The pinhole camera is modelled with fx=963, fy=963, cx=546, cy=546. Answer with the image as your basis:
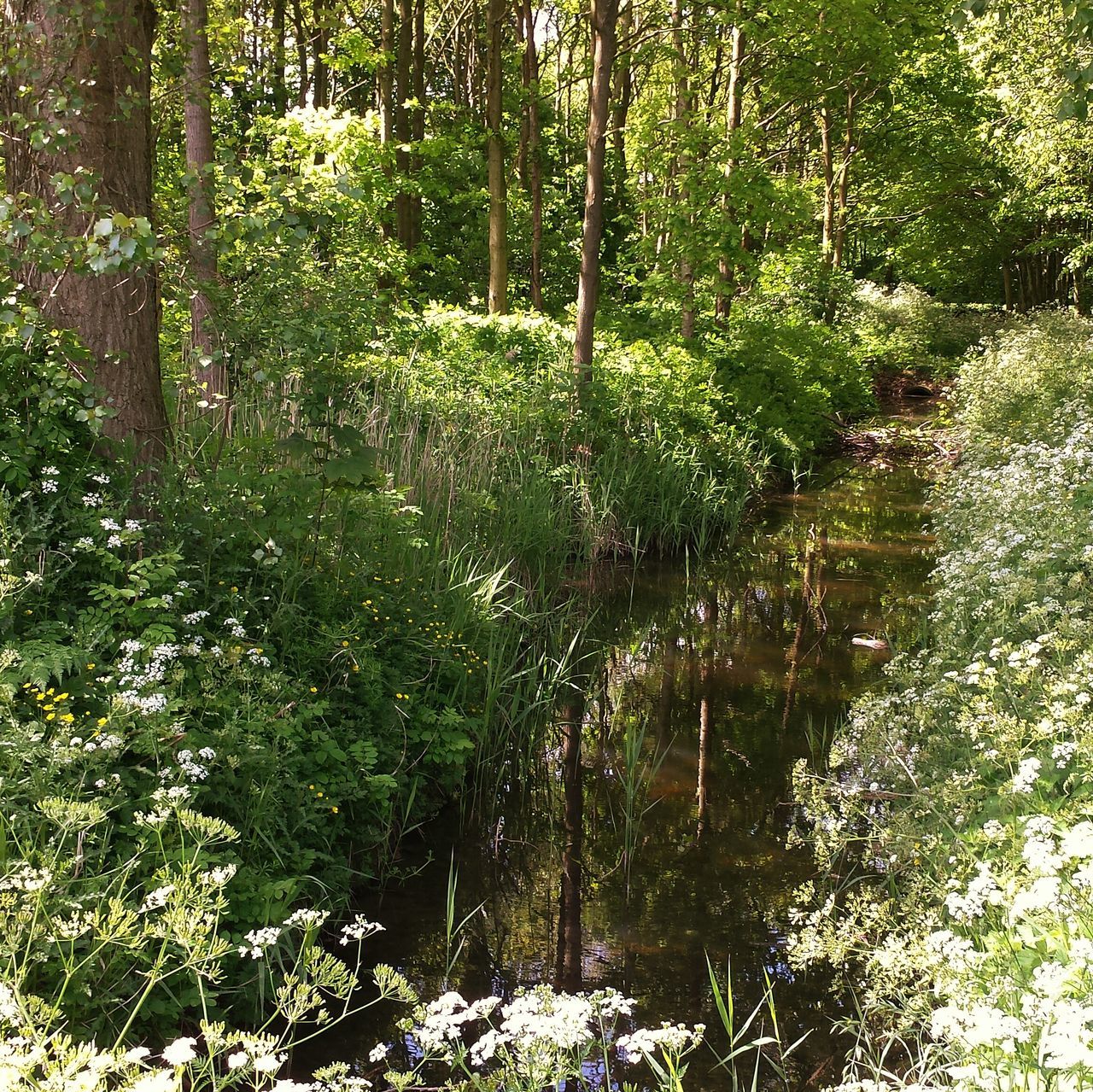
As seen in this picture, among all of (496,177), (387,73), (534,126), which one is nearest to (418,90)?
(387,73)

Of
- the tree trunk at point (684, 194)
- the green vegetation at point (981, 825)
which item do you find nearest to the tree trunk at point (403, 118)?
the tree trunk at point (684, 194)

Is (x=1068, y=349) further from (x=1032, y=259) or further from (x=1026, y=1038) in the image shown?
(x=1032, y=259)

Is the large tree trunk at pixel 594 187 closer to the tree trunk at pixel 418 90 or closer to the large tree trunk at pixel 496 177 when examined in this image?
the large tree trunk at pixel 496 177

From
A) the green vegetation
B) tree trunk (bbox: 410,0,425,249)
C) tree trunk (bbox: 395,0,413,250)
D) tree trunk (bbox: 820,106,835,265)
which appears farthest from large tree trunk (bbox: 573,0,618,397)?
tree trunk (bbox: 820,106,835,265)

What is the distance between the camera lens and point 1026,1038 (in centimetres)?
186

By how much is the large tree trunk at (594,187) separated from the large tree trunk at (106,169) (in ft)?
21.0

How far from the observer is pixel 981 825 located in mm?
3561

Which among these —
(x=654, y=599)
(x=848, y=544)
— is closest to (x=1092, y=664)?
(x=654, y=599)

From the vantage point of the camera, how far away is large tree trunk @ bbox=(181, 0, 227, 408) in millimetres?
4125

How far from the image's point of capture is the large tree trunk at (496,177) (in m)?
14.4

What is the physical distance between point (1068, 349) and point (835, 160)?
12782 mm

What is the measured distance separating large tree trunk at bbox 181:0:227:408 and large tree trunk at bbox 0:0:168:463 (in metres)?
0.23

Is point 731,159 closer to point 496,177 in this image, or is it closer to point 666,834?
point 496,177

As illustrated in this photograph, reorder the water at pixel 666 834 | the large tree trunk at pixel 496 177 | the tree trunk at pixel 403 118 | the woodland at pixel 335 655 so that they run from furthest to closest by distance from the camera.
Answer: the tree trunk at pixel 403 118, the large tree trunk at pixel 496 177, the water at pixel 666 834, the woodland at pixel 335 655
